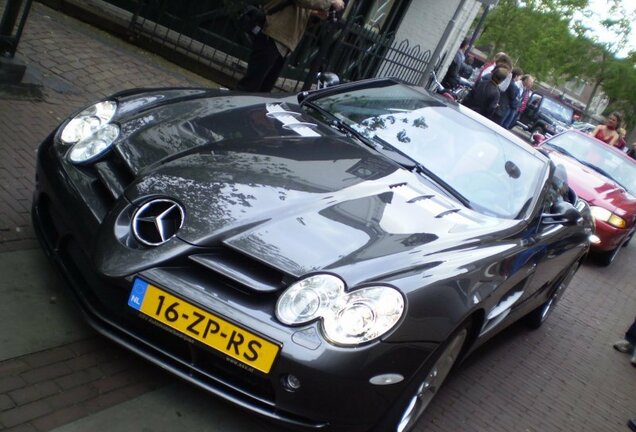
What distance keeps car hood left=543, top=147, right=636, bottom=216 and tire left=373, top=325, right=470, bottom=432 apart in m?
5.92

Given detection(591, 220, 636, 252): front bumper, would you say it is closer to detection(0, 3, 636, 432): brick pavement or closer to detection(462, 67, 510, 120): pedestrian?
detection(0, 3, 636, 432): brick pavement

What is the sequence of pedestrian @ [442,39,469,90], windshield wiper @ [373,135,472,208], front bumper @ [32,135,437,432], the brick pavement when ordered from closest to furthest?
front bumper @ [32,135,437,432]
the brick pavement
windshield wiper @ [373,135,472,208]
pedestrian @ [442,39,469,90]

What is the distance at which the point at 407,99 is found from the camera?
4965mm

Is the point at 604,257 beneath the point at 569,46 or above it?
beneath

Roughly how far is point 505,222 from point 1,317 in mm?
2517

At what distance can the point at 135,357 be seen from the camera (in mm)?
3328

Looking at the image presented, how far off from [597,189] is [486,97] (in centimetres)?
257

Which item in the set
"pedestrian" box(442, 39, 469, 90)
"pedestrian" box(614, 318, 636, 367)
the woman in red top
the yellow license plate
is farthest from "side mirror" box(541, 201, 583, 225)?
"pedestrian" box(442, 39, 469, 90)

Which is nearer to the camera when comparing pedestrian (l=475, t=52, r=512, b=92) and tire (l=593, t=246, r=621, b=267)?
tire (l=593, t=246, r=621, b=267)

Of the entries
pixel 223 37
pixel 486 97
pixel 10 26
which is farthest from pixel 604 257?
pixel 10 26

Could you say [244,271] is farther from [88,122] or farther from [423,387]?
[88,122]

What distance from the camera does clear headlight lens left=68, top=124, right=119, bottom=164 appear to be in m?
3.49

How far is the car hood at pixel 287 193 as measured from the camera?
298 cm

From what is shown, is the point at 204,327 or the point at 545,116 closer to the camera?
the point at 204,327
